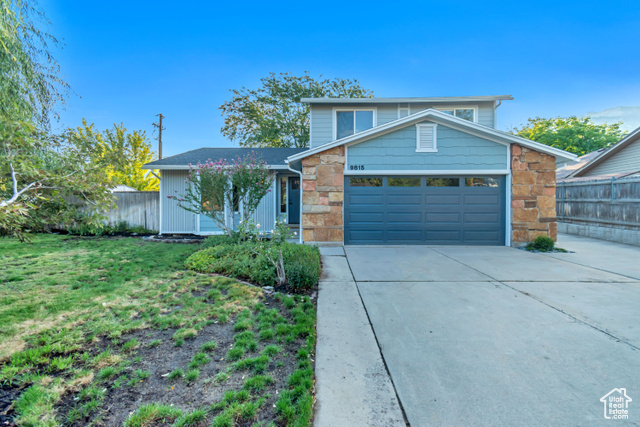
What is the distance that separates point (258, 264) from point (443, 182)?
6293 mm

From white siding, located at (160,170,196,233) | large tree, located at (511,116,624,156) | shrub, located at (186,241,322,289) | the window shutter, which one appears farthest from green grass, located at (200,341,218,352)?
large tree, located at (511,116,624,156)

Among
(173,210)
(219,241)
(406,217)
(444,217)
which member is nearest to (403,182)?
(406,217)

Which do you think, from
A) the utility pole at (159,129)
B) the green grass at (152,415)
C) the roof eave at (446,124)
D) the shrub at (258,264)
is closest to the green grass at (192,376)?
the green grass at (152,415)

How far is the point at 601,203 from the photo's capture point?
1007cm

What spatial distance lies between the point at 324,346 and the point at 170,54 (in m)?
14.0

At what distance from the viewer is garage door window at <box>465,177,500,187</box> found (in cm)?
872

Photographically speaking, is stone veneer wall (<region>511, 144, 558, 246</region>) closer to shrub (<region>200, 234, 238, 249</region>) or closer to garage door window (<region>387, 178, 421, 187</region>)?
garage door window (<region>387, 178, 421, 187</region>)

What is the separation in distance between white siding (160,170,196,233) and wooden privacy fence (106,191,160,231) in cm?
59

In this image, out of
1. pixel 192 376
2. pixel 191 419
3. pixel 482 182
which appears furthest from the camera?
pixel 482 182

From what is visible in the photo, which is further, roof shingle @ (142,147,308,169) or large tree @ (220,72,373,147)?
large tree @ (220,72,373,147)

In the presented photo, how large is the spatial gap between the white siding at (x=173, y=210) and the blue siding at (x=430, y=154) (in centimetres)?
669

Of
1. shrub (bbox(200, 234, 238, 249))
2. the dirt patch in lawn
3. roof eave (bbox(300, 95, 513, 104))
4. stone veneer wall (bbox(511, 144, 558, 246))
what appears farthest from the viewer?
roof eave (bbox(300, 95, 513, 104))

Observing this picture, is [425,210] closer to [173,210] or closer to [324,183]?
[324,183]

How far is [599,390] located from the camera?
84.2 inches
